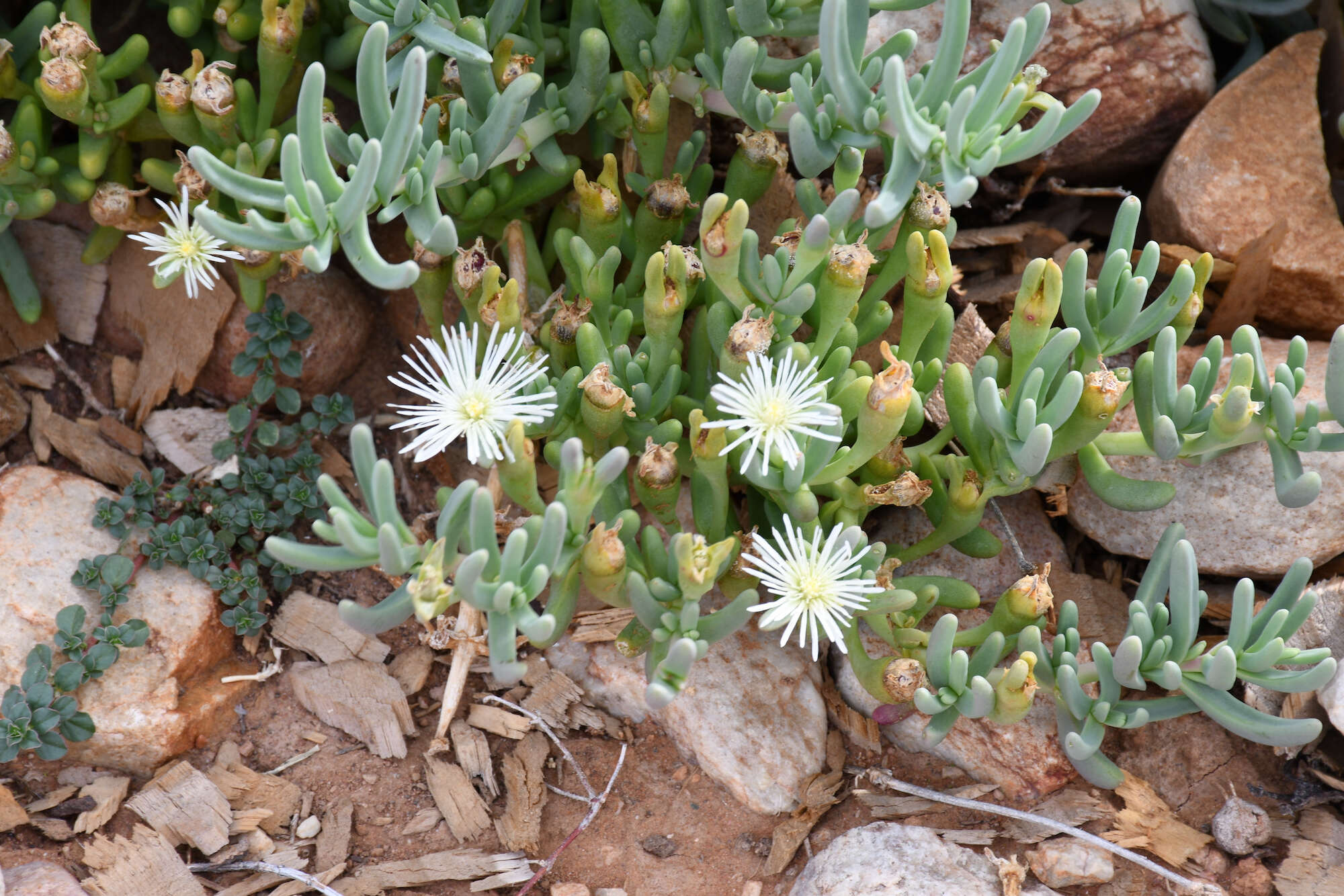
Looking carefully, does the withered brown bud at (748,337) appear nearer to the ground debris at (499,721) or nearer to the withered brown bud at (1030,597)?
the withered brown bud at (1030,597)

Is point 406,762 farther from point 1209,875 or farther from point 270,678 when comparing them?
point 1209,875

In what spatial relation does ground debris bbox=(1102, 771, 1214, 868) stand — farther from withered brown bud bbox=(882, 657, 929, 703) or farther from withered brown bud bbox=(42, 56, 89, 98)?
withered brown bud bbox=(42, 56, 89, 98)

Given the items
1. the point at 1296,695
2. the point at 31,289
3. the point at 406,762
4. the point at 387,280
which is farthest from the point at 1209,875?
the point at 31,289

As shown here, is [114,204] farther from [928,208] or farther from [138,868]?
[928,208]

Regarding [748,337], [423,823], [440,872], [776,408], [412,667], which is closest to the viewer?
[776,408]

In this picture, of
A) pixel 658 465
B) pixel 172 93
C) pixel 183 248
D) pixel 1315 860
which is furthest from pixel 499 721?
pixel 1315 860

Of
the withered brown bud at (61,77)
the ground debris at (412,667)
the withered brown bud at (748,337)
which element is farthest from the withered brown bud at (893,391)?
the withered brown bud at (61,77)
